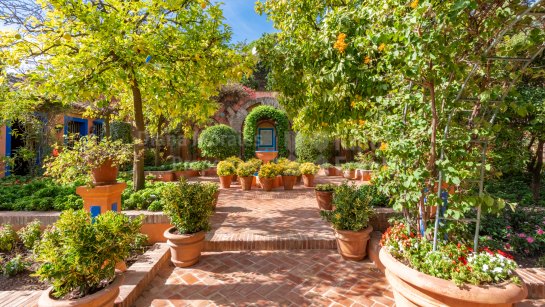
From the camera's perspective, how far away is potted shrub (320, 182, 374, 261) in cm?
357

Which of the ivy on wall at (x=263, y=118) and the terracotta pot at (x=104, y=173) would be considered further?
the ivy on wall at (x=263, y=118)

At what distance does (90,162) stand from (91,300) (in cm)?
190

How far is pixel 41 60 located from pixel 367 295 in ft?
20.6

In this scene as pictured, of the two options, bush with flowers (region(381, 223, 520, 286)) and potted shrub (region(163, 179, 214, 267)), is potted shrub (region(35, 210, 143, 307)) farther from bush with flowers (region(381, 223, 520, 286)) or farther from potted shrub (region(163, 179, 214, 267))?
bush with flowers (region(381, 223, 520, 286))

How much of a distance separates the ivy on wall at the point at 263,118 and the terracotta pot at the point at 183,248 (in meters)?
10.8

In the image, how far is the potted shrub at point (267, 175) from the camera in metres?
8.23

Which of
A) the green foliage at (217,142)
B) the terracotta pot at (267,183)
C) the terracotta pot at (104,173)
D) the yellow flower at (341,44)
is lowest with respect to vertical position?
the terracotta pot at (267,183)

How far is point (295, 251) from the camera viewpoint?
3.94 m

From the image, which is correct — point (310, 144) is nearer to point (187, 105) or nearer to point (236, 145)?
point (236, 145)

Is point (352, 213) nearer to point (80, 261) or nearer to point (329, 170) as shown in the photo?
point (80, 261)

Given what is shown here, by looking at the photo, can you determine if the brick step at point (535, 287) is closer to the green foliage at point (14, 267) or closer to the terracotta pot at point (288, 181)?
the green foliage at point (14, 267)

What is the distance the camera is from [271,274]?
10.7 feet

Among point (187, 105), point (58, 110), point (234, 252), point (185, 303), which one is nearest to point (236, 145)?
point (58, 110)

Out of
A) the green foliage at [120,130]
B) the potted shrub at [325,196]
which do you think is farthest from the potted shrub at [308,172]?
the green foliage at [120,130]
